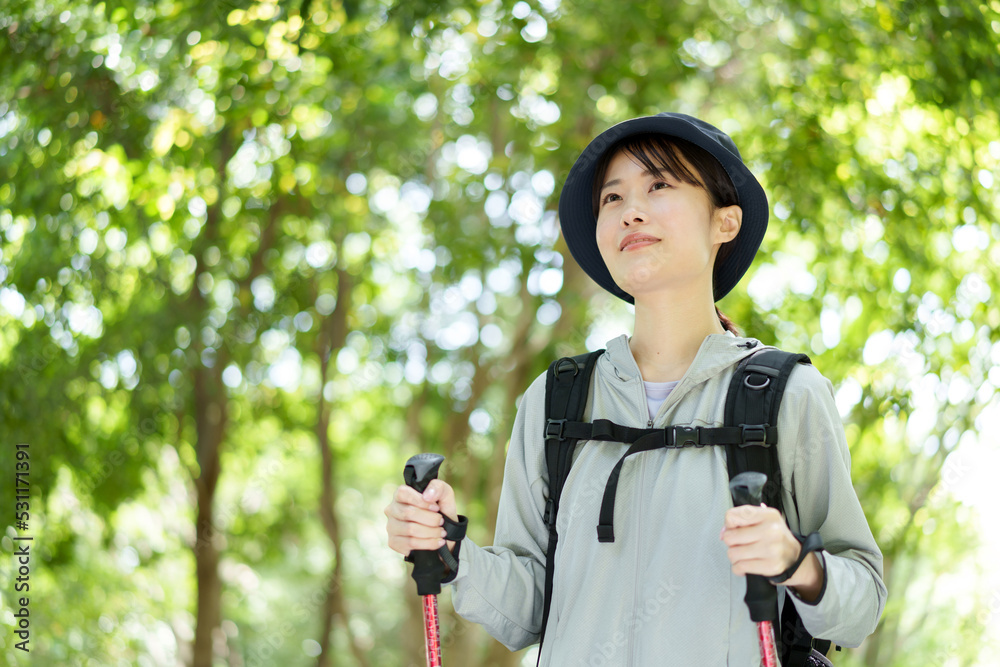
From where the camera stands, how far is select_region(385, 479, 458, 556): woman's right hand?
1643 millimetres

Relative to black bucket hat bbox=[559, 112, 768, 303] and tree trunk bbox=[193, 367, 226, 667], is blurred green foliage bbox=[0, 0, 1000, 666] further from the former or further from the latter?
black bucket hat bbox=[559, 112, 768, 303]

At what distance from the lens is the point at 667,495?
5.56 feet

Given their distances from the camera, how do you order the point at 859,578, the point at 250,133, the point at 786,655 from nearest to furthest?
the point at 859,578 < the point at 786,655 < the point at 250,133

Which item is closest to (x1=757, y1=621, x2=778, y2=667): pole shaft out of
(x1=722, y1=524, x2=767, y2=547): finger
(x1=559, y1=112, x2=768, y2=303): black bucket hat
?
(x1=722, y1=524, x2=767, y2=547): finger

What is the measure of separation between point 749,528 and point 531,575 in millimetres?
584

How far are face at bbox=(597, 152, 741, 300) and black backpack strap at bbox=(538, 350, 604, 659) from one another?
0.77 ft

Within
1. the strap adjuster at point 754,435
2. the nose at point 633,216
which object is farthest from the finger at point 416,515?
the nose at point 633,216

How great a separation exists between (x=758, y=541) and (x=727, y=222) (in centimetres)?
81

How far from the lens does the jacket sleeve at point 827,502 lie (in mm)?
1518

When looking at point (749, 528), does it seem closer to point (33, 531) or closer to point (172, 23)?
point (172, 23)

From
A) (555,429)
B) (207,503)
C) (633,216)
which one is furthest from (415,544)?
(207,503)

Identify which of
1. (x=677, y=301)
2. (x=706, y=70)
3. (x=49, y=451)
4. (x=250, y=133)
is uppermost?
(x=706, y=70)

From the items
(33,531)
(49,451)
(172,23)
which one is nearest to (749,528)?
(172,23)

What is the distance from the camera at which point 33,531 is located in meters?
7.10
